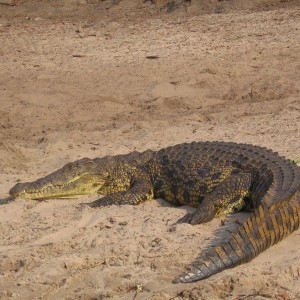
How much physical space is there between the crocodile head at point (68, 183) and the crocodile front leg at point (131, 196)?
1.18ft

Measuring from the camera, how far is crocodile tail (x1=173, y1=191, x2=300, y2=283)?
4.96 metres

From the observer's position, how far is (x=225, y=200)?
6242 mm

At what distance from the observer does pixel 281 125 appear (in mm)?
8609

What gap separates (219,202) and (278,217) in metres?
0.87

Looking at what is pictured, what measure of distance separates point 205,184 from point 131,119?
283 cm

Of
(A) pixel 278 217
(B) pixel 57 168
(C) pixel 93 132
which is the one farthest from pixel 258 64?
(A) pixel 278 217

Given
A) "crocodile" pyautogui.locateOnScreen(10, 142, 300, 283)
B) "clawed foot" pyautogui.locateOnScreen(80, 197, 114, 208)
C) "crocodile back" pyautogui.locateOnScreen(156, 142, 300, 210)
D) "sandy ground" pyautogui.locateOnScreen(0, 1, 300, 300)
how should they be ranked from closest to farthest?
1. "sandy ground" pyautogui.locateOnScreen(0, 1, 300, 300)
2. "crocodile" pyautogui.locateOnScreen(10, 142, 300, 283)
3. "crocodile back" pyautogui.locateOnScreen(156, 142, 300, 210)
4. "clawed foot" pyautogui.locateOnScreen(80, 197, 114, 208)

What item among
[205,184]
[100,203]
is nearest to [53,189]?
[100,203]

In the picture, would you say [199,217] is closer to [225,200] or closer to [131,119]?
[225,200]

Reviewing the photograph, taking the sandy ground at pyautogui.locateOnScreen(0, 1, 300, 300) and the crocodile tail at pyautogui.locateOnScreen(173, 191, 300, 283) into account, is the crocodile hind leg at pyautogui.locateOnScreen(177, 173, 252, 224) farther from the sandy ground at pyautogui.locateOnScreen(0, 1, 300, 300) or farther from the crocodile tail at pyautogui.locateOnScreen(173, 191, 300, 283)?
the crocodile tail at pyautogui.locateOnScreen(173, 191, 300, 283)

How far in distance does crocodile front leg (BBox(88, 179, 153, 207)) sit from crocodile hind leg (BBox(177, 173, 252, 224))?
726 millimetres

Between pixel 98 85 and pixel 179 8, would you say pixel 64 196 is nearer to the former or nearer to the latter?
pixel 98 85

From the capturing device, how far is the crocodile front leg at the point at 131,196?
673 centimetres

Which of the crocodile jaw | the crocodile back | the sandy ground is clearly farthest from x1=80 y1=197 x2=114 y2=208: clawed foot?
the crocodile back
